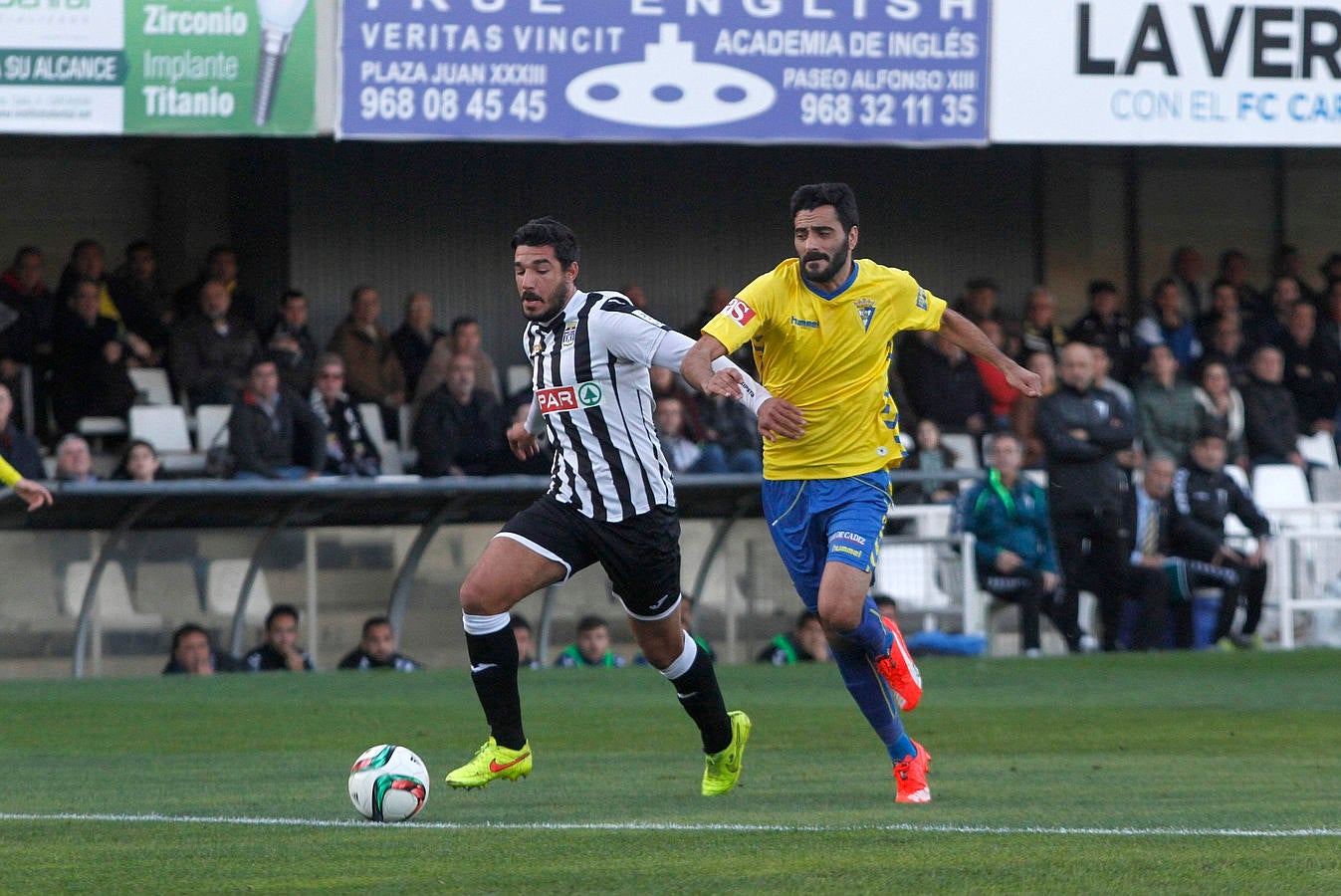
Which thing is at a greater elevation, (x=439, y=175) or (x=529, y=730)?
(x=439, y=175)

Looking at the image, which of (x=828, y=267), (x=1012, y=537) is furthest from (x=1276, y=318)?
(x=828, y=267)

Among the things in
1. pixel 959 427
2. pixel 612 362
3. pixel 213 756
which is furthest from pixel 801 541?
pixel 959 427

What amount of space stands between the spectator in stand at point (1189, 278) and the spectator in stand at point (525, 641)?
8.45m

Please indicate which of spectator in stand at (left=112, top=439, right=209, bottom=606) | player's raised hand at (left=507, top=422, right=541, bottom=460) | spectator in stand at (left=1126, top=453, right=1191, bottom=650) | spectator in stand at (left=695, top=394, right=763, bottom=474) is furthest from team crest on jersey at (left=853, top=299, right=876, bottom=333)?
spectator in stand at (left=695, top=394, right=763, bottom=474)

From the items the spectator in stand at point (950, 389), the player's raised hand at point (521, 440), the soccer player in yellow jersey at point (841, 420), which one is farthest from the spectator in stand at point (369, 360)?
the soccer player in yellow jersey at point (841, 420)

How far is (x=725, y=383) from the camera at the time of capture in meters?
6.78

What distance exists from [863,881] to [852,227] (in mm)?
2838

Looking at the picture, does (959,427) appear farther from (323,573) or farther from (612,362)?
(612,362)

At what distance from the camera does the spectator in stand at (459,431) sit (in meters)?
15.7

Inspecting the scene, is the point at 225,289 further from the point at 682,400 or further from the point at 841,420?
the point at 841,420

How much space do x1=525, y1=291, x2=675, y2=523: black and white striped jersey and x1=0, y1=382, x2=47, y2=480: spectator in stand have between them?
301 inches

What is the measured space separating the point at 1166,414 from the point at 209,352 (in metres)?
7.39

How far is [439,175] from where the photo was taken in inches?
766

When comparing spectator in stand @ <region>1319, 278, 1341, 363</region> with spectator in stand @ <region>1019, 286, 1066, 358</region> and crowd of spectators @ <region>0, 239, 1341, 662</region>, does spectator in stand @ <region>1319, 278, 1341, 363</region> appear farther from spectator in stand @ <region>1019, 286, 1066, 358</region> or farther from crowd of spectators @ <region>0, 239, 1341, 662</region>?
spectator in stand @ <region>1019, 286, 1066, 358</region>
